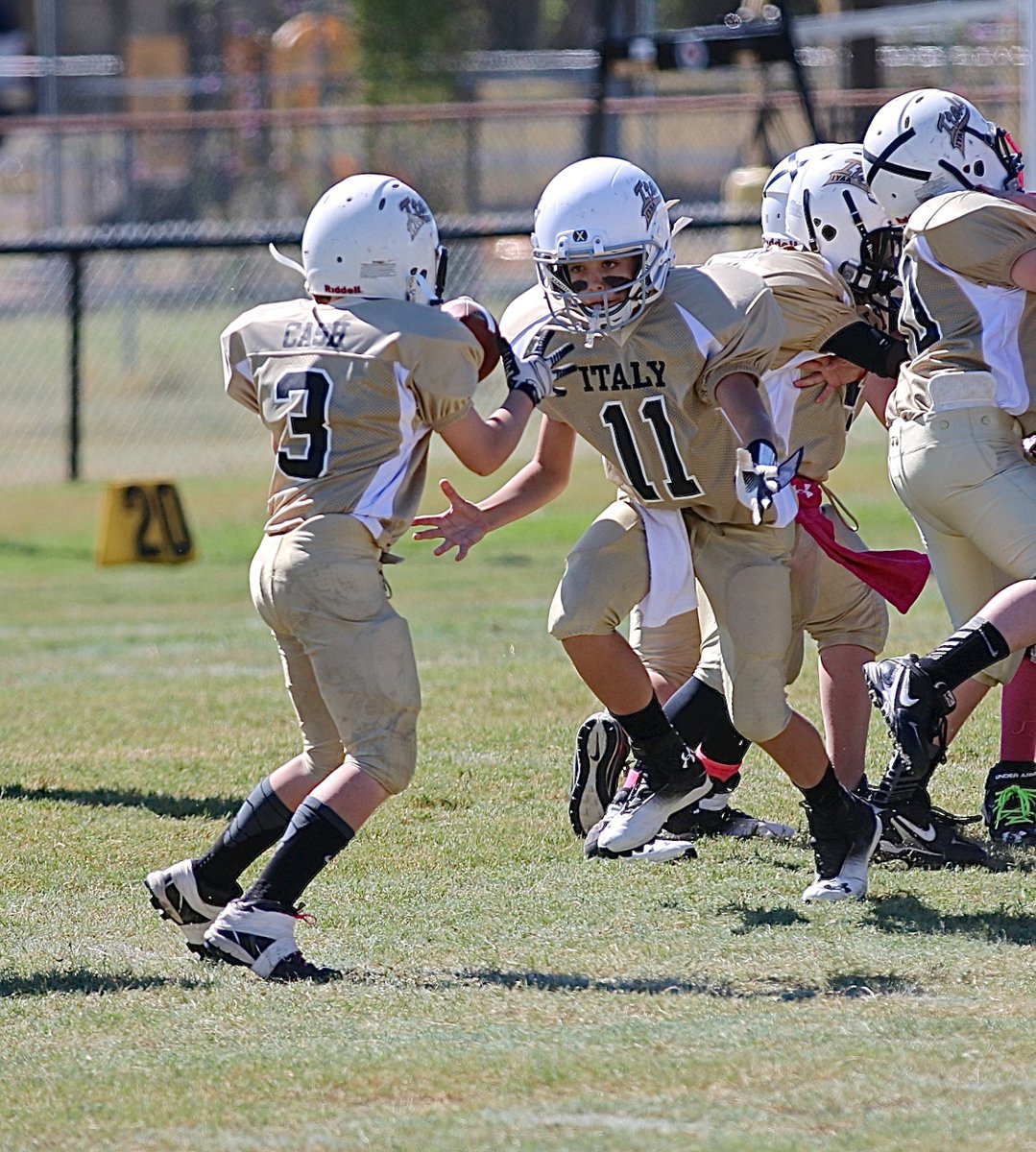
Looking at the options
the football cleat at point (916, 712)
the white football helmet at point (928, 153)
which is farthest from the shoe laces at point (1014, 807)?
the white football helmet at point (928, 153)

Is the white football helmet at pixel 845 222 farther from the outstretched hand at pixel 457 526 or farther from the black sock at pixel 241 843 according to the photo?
the black sock at pixel 241 843

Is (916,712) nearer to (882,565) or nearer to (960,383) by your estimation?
(882,565)

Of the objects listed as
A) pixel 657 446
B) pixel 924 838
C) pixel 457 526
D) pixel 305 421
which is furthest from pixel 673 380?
pixel 924 838

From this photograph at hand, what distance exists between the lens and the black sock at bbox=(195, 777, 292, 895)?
4.45 meters

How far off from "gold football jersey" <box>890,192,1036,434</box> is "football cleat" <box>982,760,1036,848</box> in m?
0.96

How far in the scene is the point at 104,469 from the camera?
619 inches

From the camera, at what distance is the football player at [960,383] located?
486 cm

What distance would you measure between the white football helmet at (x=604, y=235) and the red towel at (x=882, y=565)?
79 cm

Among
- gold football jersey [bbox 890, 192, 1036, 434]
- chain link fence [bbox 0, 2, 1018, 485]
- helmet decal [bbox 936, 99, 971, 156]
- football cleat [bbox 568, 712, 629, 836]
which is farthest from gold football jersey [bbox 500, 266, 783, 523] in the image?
chain link fence [bbox 0, 2, 1018, 485]

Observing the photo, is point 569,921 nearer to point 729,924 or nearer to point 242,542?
point 729,924

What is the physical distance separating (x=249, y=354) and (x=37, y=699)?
154 inches

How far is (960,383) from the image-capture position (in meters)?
5.04

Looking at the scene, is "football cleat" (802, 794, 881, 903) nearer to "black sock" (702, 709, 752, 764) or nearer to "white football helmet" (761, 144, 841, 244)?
"black sock" (702, 709, 752, 764)

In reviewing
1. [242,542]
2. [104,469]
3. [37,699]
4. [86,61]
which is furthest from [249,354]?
[86,61]
